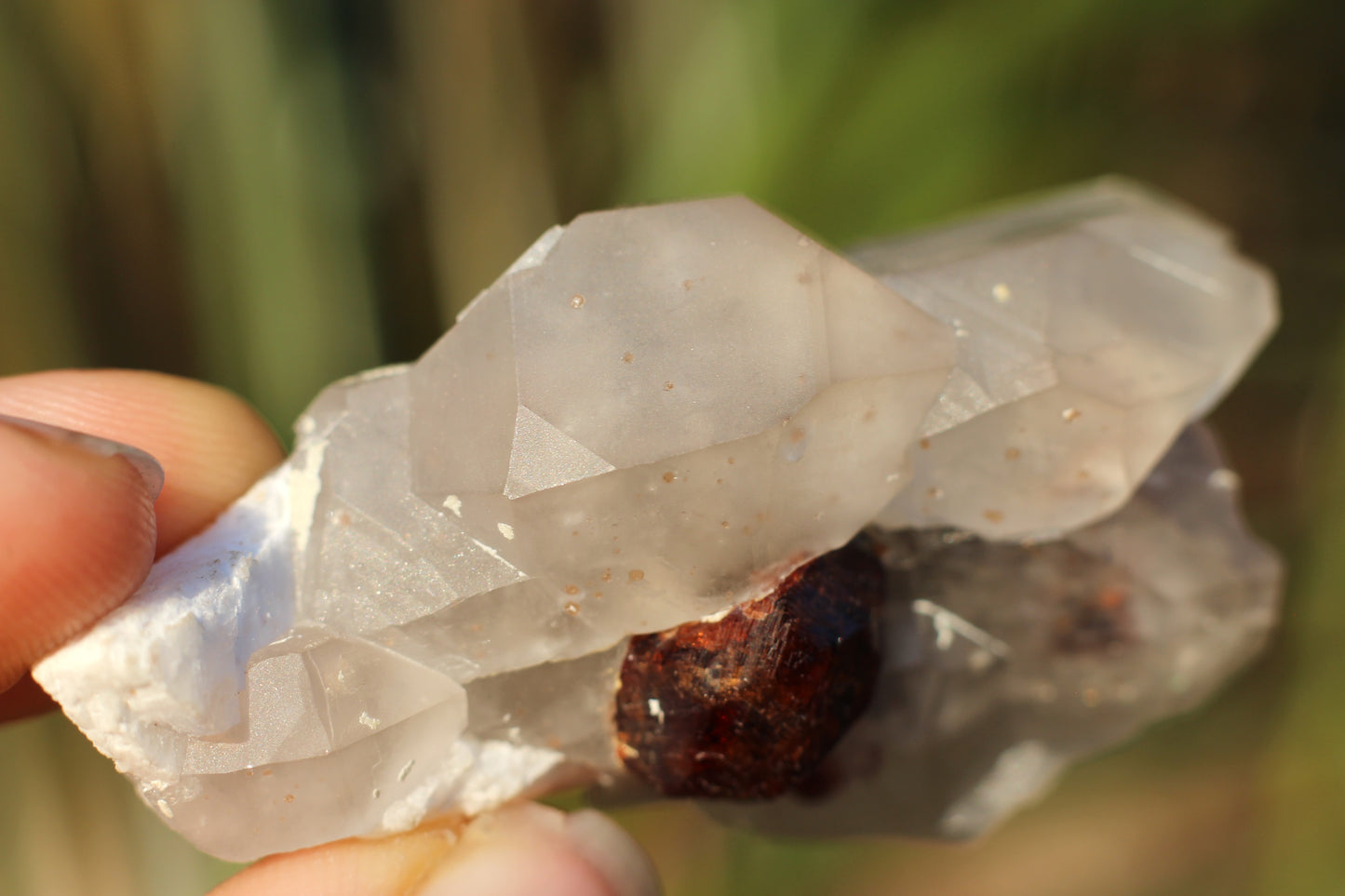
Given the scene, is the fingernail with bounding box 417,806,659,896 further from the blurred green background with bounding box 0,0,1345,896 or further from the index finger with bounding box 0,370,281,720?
the blurred green background with bounding box 0,0,1345,896


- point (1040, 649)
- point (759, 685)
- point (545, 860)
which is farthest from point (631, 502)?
point (1040, 649)

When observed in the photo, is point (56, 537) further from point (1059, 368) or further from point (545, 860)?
point (1059, 368)

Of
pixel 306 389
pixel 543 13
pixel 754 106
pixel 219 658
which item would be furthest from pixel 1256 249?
pixel 219 658

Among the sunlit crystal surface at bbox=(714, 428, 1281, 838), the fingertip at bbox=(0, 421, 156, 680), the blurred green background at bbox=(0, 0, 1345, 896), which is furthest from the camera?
the blurred green background at bbox=(0, 0, 1345, 896)

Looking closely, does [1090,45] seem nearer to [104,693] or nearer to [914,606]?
[914,606]

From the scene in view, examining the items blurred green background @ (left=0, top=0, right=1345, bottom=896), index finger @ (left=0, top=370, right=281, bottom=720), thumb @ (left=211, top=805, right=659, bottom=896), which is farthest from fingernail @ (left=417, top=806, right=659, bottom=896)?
blurred green background @ (left=0, top=0, right=1345, bottom=896)

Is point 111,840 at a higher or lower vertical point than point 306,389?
lower
